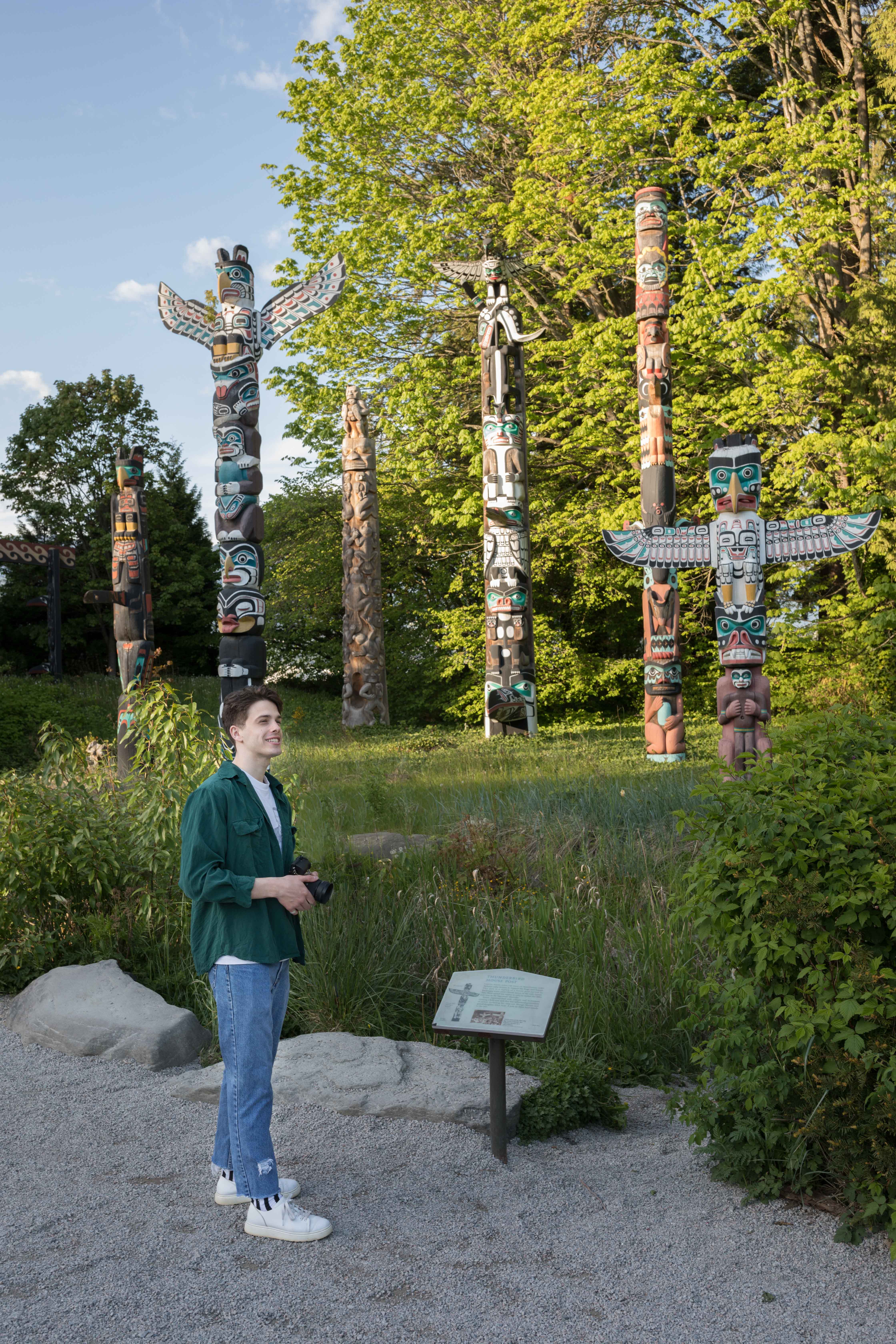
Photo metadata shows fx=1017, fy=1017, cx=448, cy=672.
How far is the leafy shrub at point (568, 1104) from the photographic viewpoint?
4.05 metres

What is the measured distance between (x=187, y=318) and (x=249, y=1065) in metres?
9.53

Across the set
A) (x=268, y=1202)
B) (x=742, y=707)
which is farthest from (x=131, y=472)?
(x=268, y=1202)

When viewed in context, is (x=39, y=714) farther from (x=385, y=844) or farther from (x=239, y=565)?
(x=385, y=844)

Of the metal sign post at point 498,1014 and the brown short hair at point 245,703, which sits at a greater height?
the brown short hair at point 245,703

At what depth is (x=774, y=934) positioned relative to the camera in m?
3.22

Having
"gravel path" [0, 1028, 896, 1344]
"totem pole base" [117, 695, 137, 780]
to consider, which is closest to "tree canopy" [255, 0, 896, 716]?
"totem pole base" [117, 695, 137, 780]

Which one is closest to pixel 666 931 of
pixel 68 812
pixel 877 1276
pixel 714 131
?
pixel 877 1276

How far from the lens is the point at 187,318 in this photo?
36.1 feet

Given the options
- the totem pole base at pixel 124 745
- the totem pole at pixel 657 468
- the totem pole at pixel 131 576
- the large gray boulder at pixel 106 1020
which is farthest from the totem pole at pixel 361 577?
the large gray boulder at pixel 106 1020

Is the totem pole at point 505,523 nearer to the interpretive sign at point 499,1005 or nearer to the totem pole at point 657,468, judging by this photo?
the totem pole at point 657,468

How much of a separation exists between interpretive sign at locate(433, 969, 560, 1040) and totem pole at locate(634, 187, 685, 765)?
8138 mm

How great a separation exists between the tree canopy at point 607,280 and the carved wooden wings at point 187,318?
603cm

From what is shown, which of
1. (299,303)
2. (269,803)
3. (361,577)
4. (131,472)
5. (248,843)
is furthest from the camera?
(361,577)

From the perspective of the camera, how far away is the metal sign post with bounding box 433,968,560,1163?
12.0ft
